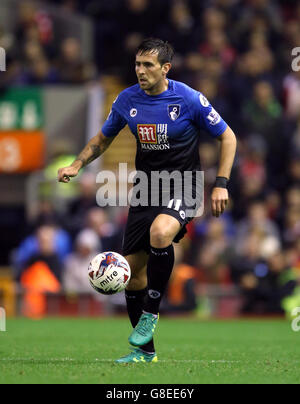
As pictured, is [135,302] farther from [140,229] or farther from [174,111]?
[174,111]

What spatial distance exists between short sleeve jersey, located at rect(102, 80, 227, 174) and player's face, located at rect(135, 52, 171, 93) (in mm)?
173

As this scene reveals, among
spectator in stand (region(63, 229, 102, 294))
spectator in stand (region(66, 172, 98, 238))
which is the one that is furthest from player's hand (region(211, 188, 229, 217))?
spectator in stand (region(66, 172, 98, 238))

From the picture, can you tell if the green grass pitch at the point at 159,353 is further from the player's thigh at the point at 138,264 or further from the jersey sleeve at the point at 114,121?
the jersey sleeve at the point at 114,121

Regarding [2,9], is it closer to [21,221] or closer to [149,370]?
[21,221]

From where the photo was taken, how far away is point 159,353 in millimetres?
8930

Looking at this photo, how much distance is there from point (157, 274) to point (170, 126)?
120 cm

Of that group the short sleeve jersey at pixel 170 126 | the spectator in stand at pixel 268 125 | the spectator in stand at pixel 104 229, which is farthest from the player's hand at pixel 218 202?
the spectator in stand at pixel 268 125

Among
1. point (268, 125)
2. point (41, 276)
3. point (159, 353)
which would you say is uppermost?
point (268, 125)

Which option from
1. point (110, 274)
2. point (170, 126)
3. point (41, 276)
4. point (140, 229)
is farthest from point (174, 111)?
point (41, 276)

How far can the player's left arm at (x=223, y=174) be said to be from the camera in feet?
25.3

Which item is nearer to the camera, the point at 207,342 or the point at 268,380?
the point at 268,380
